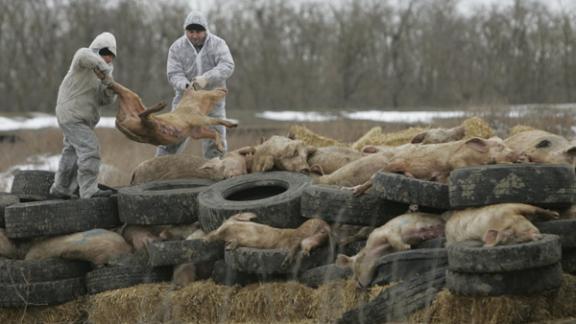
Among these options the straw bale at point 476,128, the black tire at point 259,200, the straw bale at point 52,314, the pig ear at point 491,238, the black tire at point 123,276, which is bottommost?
the straw bale at point 52,314

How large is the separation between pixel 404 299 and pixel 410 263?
371mm

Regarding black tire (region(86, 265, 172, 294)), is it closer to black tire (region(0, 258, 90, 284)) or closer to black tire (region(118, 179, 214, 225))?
black tire (region(0, 258, 90, 284))

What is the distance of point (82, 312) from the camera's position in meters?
10.1

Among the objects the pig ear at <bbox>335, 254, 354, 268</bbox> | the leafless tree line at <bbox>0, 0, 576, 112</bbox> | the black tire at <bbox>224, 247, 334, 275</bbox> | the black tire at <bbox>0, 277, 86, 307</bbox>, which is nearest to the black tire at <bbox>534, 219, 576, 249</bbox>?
the pig ear at <bbox>335, 254, 354, 268</bbox>

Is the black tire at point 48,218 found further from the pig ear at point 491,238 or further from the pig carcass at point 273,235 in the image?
the pig ear at point 491,238

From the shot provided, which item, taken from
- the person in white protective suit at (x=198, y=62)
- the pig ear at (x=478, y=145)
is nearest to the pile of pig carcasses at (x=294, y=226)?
the pig ear at (x=478, y=145)

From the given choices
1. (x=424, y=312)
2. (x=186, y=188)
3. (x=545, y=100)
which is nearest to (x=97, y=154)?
(x=186, y=188)

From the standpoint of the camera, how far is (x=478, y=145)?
30.3 ft

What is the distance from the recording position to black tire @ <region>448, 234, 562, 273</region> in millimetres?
7312

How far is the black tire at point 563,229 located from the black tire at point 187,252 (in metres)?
3.35

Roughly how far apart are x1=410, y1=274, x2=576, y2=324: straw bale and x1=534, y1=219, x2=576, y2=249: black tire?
0.38m

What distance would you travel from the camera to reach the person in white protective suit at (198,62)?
1236 cm

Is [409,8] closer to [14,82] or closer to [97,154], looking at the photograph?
[14,82]

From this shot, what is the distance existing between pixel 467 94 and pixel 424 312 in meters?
38.5
